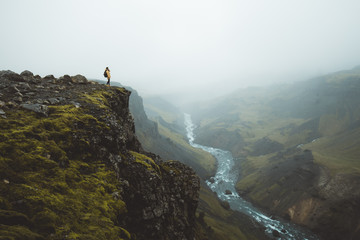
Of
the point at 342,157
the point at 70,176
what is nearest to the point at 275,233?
the point at 342,157

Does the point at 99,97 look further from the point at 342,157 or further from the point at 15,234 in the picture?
the point at 342,157

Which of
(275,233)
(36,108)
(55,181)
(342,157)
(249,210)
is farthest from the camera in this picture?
(342,157)

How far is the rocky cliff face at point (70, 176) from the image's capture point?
31.3 ft

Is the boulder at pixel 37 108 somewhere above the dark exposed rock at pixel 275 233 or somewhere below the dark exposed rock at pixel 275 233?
above

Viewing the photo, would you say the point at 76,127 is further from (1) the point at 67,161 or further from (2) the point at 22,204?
(2) the point at 22,204

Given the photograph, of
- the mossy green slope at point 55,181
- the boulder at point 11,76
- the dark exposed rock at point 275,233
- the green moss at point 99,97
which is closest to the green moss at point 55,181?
the mossy green slope at point 55,181

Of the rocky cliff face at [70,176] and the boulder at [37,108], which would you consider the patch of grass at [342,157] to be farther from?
the boulder at [37,108]

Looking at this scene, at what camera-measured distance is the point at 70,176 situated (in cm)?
1366

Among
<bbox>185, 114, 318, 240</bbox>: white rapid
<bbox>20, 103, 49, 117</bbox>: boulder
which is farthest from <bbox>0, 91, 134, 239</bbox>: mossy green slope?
<bbox>185, 114, 318, 240</bbox>: white rapid

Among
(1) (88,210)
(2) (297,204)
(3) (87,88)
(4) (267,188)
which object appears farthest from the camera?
(4) (267,188)

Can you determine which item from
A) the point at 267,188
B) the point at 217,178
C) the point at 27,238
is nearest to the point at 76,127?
the point at 27,238

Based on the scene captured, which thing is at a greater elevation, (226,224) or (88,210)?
(88,210)

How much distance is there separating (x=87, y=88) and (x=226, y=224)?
107 meters

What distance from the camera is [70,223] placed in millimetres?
10211
